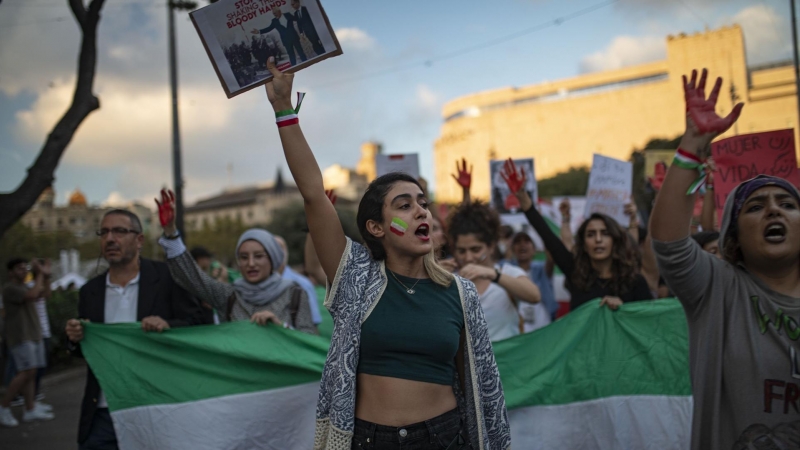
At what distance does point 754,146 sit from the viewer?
4.95 metres

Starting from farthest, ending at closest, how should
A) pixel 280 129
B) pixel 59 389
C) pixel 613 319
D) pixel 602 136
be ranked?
pixel 602 136 < pixel 59 389 < pixel 613 319 < pixel 280 129

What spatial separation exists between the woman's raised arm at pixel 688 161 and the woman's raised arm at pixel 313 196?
118 centimetres

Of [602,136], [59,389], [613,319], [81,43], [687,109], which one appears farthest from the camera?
[602,136]

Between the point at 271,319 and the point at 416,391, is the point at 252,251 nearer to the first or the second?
the point at 271,319

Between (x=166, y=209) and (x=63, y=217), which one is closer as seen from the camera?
(x=166, y=209)

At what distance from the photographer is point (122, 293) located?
4.39 m

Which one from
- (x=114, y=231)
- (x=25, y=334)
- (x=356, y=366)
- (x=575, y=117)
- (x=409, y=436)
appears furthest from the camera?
(x=575, y=117)

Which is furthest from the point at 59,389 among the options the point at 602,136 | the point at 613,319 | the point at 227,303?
the point at 602,136

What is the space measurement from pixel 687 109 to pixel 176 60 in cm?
1206

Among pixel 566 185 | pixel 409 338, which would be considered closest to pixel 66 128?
pixel 409 338

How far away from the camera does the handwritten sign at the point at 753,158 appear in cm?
484

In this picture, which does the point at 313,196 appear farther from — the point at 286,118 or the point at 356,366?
the point at 356,366

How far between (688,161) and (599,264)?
2.45 m

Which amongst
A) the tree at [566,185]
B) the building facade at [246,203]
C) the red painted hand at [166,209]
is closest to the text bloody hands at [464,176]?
the red painted hand at [166,209]
